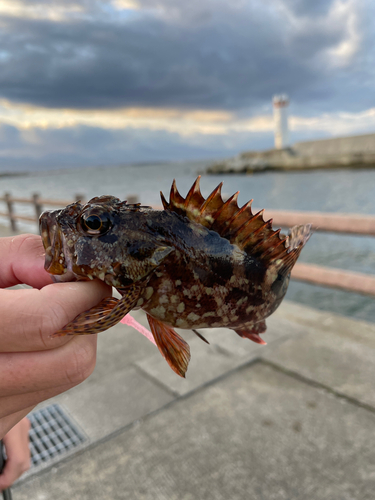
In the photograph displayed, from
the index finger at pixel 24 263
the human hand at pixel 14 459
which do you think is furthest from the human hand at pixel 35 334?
the human hand at pixel 14 459

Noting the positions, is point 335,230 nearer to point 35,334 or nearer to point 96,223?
point 96,223

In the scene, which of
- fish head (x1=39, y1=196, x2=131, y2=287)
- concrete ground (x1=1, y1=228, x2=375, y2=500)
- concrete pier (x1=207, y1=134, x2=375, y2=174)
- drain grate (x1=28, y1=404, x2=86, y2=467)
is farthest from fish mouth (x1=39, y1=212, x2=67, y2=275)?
concrete pier (x1=207, y1=134, x2=375, y2=174)

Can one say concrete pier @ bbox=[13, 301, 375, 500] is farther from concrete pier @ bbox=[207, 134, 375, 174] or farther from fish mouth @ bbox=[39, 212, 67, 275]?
concrete pier @ bbox=[207, 134, 375, 174]

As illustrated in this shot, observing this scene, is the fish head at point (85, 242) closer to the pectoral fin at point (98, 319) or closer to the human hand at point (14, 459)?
the pectoral fin at point (98, 319)

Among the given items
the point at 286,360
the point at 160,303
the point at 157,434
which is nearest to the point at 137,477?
the point at 157,434

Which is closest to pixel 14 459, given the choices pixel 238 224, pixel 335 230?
pixel 238 224
